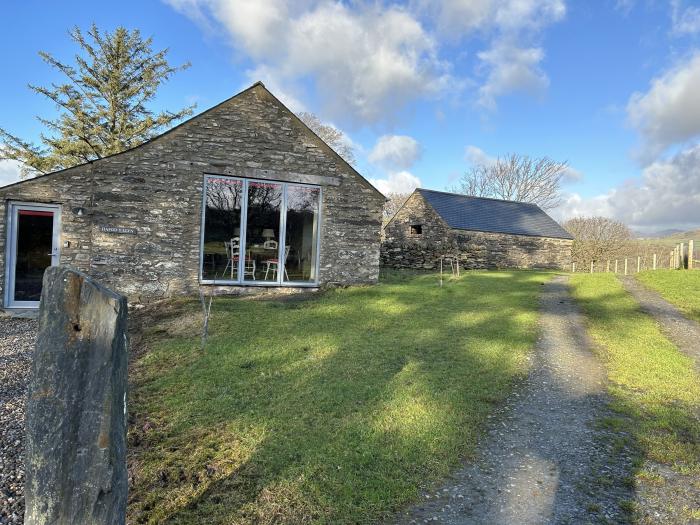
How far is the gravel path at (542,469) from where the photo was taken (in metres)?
3.17

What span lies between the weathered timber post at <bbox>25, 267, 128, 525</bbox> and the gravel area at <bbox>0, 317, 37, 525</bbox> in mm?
1285

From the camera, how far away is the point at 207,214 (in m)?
11.8

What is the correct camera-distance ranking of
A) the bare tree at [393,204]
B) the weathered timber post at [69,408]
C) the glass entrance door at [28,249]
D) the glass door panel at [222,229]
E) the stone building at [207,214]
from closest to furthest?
the weathered timber post at [69,408] → the glass entrance door at [28,249] → the stone building at [207,214] → the glass door panel at [222,229] → the bare tree at [393,204]

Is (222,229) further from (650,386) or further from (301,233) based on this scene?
(650,386)

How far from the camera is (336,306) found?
10742 millimetres

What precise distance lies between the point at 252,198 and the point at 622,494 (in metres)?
10.6

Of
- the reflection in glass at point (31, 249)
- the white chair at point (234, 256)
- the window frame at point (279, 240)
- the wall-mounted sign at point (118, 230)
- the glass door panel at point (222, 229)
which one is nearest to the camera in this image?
the reflection in glass at point (31, 249)

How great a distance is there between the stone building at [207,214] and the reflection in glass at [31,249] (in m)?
0.02

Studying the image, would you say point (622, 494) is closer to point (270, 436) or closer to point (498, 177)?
point (270, 436)

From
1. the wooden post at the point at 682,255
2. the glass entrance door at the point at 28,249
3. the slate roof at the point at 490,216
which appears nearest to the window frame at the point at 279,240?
the glass entrance door at the point at 28,249

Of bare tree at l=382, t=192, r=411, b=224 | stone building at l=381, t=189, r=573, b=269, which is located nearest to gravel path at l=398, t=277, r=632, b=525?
stone building at l=381, t=189, r=573, b=269

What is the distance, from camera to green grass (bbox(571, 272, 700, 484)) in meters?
4.21

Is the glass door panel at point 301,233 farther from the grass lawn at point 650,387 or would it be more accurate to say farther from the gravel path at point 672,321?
the gravel path at point 672,321

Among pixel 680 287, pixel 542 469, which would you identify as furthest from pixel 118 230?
pixel 680 287
